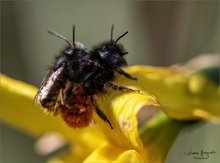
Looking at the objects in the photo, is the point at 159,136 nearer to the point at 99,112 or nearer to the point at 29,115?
the point at 99,112

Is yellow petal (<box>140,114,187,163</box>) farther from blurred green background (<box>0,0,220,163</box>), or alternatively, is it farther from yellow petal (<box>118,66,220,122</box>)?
blurred green background (<box>0,0,220,163</box>)

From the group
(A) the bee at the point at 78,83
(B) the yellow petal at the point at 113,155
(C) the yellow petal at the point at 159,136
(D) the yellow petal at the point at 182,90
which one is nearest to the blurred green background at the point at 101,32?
(D) the yellow petal at the point at 182,90

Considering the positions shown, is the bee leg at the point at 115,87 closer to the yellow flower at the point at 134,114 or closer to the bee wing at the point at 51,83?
the yellow flower at the point at 134,114

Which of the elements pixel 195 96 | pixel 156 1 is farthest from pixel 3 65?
pixel 195 96

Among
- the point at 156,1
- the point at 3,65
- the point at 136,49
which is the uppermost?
the point at 156,1

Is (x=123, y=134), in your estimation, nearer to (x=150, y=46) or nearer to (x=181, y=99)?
(x=181, y=99)

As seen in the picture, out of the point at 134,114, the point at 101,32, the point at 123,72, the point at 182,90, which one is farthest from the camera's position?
the point at 101,32

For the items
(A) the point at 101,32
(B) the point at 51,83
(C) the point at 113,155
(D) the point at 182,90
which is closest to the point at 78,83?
(B) the point at 51,83
